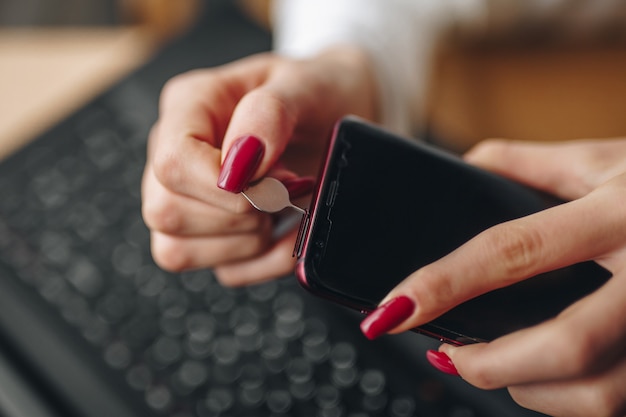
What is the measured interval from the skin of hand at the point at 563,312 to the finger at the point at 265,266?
11 centimetres

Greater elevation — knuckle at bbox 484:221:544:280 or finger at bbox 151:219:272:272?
knuckle at bbox 484:221:544:280

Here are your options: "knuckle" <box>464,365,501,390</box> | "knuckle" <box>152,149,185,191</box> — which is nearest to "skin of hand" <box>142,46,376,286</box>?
"knuckle" <box>152,149,185,191</box>

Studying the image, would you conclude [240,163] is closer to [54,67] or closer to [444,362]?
[444,362]

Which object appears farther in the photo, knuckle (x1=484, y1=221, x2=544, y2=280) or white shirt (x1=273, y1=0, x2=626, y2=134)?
white shirt (x1=273, y1=0, x2=626, y2=134)

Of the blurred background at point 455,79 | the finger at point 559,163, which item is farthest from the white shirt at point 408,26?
the finger at point 559,163

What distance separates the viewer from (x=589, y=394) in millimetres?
208

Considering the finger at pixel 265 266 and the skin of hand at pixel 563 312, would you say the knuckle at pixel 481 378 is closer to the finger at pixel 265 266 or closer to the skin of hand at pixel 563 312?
the skin of hand at pixel 563 312

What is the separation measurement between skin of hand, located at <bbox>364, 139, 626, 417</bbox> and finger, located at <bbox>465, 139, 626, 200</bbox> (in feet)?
0.19

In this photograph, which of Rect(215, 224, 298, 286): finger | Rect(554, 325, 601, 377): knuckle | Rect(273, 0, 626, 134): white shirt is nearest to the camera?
Rect(554, 325, 601, 377): knuckle

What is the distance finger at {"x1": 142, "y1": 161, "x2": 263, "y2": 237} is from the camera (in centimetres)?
26

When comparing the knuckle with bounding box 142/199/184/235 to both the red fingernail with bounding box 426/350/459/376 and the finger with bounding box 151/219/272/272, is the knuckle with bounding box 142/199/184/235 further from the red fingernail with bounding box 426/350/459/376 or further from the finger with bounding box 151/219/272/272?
the red fingernail with bounding box 426/350/459/376

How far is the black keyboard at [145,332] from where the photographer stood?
28 cm

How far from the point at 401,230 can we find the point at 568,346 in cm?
7

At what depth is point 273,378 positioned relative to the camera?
293mm
